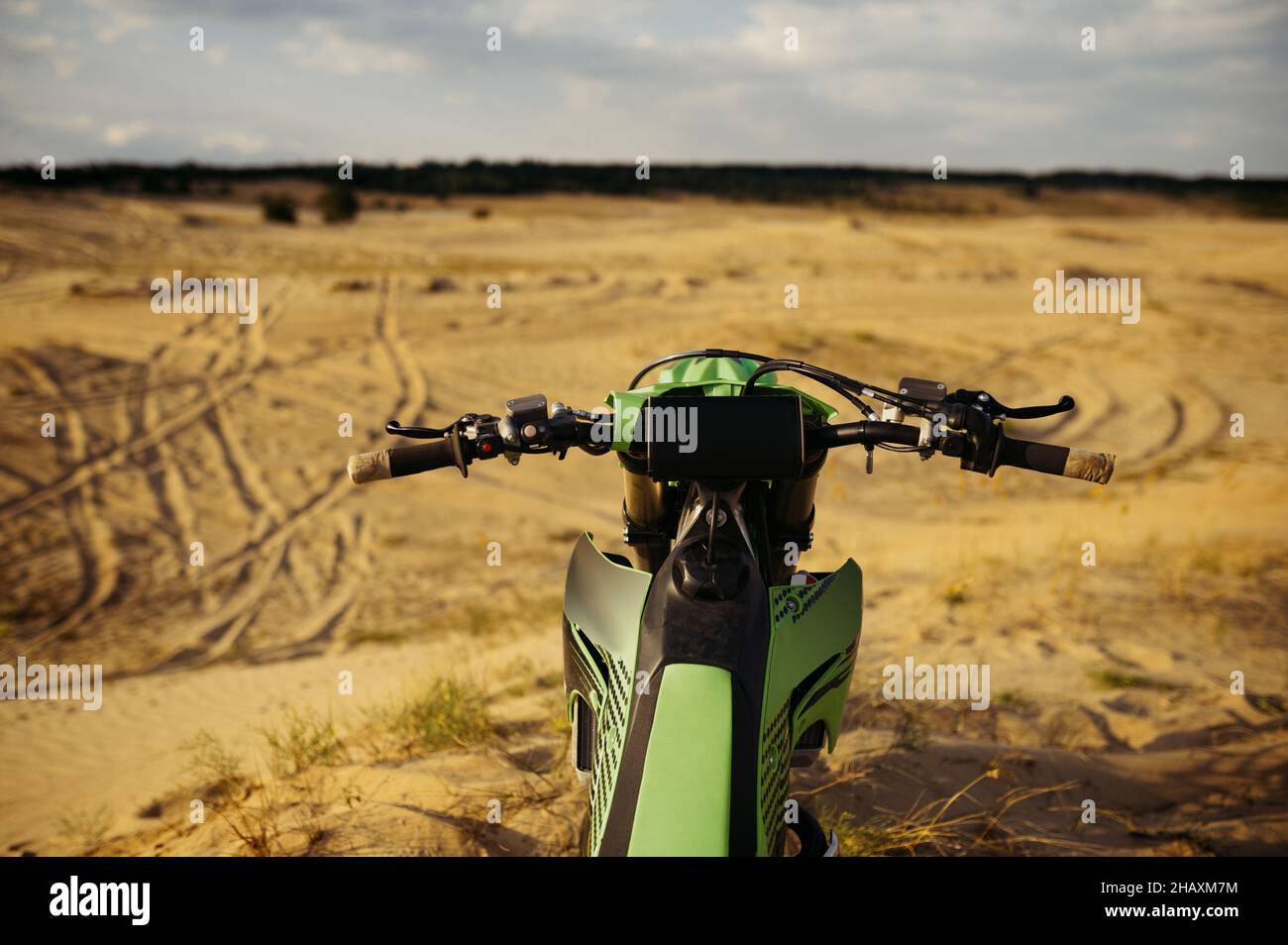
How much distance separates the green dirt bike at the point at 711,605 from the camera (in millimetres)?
1783

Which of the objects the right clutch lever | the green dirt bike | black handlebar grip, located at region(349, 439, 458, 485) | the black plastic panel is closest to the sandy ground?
the green dirt bike

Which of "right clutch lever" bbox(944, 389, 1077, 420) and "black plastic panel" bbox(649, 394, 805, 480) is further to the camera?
"right clutch lever" bbox(944, 389, 1077, 420)

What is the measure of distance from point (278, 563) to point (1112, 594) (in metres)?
7.16

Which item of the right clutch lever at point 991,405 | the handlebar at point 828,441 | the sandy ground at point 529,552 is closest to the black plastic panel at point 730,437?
the handlebar at point 828,441

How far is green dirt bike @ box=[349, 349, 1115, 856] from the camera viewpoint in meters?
1.78

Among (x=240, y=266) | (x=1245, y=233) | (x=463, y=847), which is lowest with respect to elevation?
(x=463, y=847)

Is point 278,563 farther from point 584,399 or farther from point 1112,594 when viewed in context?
point 1112,594

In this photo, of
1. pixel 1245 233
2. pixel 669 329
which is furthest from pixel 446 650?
pixel 1245 233

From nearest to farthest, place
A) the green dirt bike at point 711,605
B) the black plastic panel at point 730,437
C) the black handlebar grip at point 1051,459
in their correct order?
the green dirt bike at point 711,605 < the black plastic panel at point 730,437 < the black handlebar grip at point 1051,459

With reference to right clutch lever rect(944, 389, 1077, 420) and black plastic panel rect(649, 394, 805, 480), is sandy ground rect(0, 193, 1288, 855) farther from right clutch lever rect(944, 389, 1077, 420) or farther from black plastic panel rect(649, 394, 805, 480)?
black plastic panel rect(649, 394, 805, 480)

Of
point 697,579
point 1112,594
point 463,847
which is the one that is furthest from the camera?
point 1112,594

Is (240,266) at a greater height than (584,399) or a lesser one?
greater

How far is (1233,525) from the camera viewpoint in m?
7.83

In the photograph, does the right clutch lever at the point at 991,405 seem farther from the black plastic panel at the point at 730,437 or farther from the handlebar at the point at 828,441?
the black plastic panel at the point at 730,437
